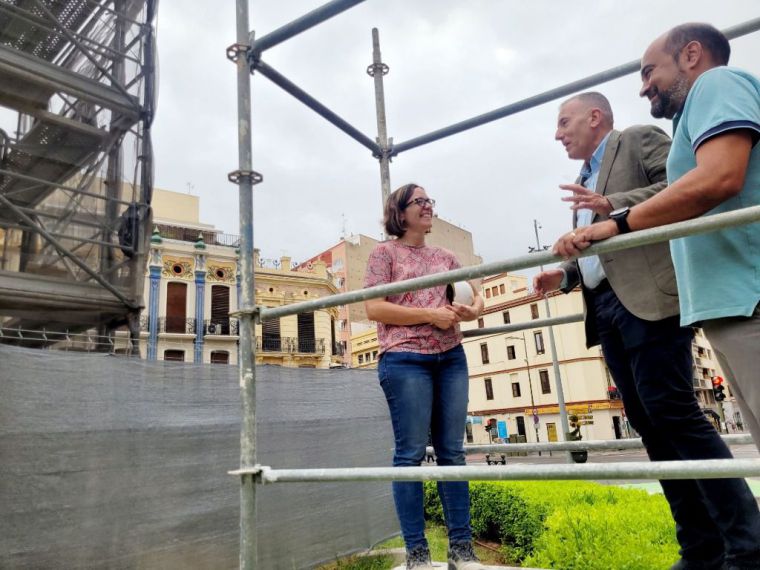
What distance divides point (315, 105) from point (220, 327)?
2852 cm

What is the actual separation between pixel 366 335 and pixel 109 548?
50.4 meters

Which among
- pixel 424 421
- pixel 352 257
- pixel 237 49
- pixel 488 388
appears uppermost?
pixel 352 257

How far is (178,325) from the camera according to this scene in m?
29.0

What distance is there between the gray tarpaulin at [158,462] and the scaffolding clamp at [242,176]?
7.58ft

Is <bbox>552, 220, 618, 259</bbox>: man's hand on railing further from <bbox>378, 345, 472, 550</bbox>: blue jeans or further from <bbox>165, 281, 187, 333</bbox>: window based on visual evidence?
<bbox>165, 281, 187, 333</bbox>: window

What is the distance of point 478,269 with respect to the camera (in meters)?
1.63

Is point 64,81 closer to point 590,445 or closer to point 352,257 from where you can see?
point 590,445

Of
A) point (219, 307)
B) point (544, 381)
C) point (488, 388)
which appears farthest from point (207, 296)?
point (544, 381)

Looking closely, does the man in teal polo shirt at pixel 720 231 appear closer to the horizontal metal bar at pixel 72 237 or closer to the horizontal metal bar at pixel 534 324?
the horizontal metal bar at pixel 534 324

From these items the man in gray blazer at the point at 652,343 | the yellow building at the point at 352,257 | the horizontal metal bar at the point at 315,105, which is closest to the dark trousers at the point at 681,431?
the man in gray blazer at the point at 652,343

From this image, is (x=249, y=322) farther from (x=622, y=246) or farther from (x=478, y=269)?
(x=622, y=246)

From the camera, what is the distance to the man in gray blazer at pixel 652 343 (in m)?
1.63

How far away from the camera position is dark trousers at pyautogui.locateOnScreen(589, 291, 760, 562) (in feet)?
5.18

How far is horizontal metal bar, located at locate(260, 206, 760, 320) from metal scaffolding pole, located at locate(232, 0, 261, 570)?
143mm
